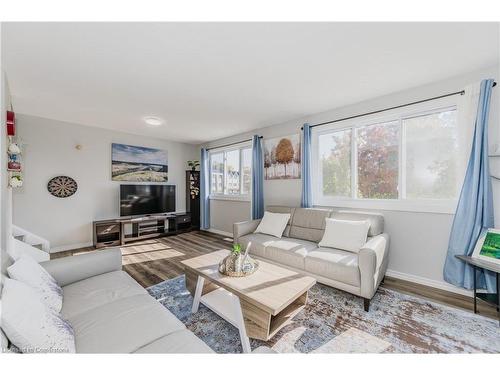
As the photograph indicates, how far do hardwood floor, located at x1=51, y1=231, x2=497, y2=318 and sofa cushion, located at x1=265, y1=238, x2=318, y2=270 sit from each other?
0.92 meters

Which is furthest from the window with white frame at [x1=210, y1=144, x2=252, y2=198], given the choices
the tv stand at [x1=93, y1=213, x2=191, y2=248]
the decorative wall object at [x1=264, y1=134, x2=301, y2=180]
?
the tv stand at [x1=93, y1=213, x2=191, y2=248]

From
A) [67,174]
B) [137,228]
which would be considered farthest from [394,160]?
[67,174]

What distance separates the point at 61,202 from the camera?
382 centimetres

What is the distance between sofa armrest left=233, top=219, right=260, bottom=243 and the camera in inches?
125

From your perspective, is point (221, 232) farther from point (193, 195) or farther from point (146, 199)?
point (146, 199)

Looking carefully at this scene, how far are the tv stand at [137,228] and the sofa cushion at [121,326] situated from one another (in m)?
3.14

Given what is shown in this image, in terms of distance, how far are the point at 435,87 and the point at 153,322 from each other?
3557mm

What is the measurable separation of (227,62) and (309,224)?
2308 mm

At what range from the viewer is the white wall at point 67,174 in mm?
3500

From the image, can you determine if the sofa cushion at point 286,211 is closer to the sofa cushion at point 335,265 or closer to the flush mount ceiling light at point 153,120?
the sofa cushion at point 335,265

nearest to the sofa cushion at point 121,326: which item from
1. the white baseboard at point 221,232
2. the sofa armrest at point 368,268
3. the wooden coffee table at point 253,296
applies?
the wooden coffee table at point 253,296
